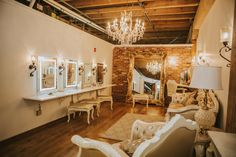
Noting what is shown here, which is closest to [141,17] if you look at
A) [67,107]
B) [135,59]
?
[135,59]

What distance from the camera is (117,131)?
3959 millimetres

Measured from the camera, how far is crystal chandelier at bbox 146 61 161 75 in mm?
7433

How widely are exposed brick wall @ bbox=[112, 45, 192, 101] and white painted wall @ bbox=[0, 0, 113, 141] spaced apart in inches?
152

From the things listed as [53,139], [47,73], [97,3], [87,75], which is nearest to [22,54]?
[47,73]

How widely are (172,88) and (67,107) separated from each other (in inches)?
163

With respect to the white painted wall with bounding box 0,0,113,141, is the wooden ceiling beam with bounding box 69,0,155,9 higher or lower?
higher

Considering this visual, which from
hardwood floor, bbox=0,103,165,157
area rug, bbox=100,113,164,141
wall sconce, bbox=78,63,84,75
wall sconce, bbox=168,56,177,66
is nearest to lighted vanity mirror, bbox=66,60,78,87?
wall sconce, bbox=78,63,84,75

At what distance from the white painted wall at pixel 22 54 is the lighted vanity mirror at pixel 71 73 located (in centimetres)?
47

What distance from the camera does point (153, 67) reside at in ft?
24.6

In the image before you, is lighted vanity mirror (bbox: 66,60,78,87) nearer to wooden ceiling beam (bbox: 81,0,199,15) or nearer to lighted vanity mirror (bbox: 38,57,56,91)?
lighted vanity mirror (bbox: 38,57,56,91)

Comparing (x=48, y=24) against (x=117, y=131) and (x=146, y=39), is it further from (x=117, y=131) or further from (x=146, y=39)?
(x=146, y=39)

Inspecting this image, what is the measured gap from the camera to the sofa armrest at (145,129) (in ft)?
7.34

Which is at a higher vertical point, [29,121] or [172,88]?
[172,88]

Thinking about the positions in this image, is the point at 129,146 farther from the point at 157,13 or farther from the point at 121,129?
the point at 157,13
